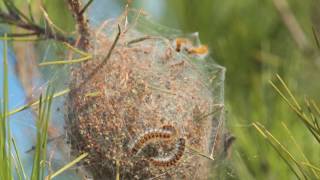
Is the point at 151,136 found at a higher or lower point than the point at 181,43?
lower

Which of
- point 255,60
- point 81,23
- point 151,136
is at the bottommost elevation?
point 255,60

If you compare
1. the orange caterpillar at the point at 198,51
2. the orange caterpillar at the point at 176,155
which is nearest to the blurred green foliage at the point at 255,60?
the orange caterpillar at the point at 198,51

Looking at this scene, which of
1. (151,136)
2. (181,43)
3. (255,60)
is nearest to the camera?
(151,136)

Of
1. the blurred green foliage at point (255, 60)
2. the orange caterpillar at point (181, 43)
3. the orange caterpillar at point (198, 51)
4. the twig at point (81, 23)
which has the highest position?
the twig at point (81, 23)

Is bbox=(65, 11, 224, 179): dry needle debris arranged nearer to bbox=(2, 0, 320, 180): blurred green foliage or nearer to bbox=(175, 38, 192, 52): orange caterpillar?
bbox=(175, 38, 192, 52): orange caterpillar

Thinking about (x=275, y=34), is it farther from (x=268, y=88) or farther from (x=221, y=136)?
(x=221, y=136)

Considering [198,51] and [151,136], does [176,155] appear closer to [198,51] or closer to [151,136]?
[151,136]

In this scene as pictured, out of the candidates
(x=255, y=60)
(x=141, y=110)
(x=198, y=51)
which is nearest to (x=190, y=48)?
(x=198, y=51)

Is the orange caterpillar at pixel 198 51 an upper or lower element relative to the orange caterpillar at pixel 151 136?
upper

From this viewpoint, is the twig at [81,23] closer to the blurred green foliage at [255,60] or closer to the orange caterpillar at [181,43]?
the orange caterpillar at [181,43]
